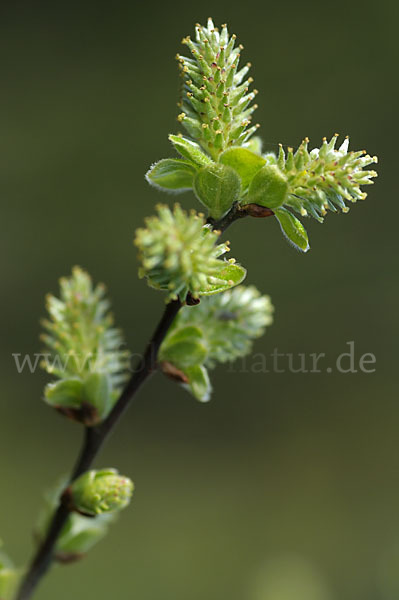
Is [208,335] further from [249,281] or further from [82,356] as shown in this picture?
[249,281]

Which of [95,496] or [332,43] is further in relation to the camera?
[332,43]

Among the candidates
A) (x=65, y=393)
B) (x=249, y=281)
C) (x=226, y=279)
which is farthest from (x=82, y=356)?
(x=249, y=281)

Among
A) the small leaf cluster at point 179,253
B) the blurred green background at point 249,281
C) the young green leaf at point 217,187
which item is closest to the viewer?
the small leaf cluster at point 179,253

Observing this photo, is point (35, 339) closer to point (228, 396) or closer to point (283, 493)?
point (228, 396)

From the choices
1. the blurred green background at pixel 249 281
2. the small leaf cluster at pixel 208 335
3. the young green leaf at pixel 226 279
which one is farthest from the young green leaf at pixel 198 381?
the blurred green background at pixel 249 281

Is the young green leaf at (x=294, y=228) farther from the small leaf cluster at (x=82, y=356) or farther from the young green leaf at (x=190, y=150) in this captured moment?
the small leaf cluster at (x=82, y=356)

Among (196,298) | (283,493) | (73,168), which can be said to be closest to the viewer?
(196,298)

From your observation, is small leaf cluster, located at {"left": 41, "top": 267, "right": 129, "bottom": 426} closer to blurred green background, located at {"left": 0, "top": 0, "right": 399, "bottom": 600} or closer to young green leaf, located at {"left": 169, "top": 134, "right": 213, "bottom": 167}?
young green leaf, located at {"left": 169, "top": 134, "right": 213, "bottom": 167}

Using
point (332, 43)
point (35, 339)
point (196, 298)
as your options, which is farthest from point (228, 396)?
point (196, 298)
